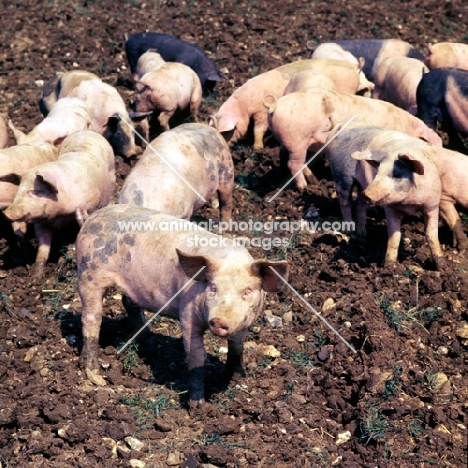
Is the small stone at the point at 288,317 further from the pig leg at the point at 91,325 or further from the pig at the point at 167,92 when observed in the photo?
the pig at the point at 167,92

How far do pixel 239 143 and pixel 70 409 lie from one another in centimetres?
532

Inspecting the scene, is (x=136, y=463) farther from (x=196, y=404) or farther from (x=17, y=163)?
(x=17, y=163)

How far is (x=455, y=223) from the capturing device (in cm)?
707

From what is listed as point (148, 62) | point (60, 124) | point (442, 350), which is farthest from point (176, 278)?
point (148, 62)

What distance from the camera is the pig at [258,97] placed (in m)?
9.55

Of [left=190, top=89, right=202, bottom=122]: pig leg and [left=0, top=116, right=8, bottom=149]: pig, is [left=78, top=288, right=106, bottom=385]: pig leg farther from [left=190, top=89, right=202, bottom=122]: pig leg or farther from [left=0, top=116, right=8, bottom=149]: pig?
[left=190, top=89, right=202, bottom=122]: pig leg

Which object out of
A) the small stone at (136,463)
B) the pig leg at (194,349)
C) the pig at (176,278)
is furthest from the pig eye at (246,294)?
the small stone at (136,463)

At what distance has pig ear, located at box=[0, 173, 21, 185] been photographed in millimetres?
6992

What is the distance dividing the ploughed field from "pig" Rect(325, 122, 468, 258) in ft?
Answer: 0.83

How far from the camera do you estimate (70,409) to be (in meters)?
5.03

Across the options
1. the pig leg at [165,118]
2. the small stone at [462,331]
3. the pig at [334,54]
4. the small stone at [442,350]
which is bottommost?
the pig leg at [165,118]

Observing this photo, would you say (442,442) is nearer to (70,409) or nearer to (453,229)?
(70,409)

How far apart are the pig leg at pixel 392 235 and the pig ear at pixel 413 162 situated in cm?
44

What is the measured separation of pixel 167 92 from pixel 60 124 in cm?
192
